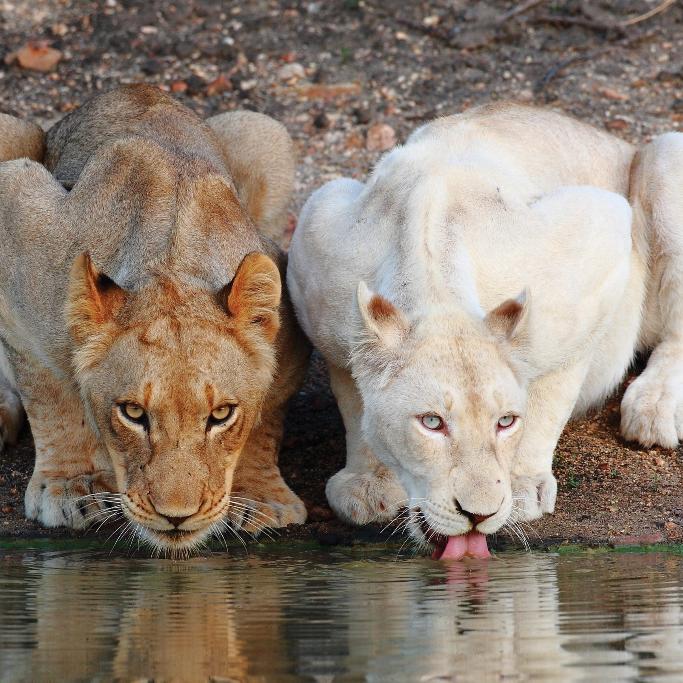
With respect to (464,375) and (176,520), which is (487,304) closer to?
(464,375)

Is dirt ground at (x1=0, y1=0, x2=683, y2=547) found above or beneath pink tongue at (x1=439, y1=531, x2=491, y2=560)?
above

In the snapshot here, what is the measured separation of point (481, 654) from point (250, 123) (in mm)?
4501

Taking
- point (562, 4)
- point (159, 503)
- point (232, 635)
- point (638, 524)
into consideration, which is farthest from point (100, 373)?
point (562, 4)

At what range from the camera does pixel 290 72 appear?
34.6 ft

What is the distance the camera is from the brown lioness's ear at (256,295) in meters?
6.29

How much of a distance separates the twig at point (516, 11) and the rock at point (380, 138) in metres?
1.30

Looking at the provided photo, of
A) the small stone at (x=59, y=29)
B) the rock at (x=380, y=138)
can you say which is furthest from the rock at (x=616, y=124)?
the small stone at (x=59, y=29)

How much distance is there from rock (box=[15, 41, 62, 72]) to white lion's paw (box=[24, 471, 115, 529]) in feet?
14.5

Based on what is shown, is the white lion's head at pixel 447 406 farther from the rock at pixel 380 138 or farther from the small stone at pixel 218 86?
the small stone at pixel 218 86

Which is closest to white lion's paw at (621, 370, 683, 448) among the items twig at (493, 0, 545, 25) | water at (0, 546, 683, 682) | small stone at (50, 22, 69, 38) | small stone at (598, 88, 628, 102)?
water at (0, 546, 683, 682)

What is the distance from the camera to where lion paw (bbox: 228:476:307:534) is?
6.59 m

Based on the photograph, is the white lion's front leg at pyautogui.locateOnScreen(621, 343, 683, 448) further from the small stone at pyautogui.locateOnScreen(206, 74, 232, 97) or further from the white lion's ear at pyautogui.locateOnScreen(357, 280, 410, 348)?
the small stone at pyautogui.locateOnScreen(206, 74, 232, 97)

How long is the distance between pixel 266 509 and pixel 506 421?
Result: 1318 mm

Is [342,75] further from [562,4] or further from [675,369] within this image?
[675,369]
